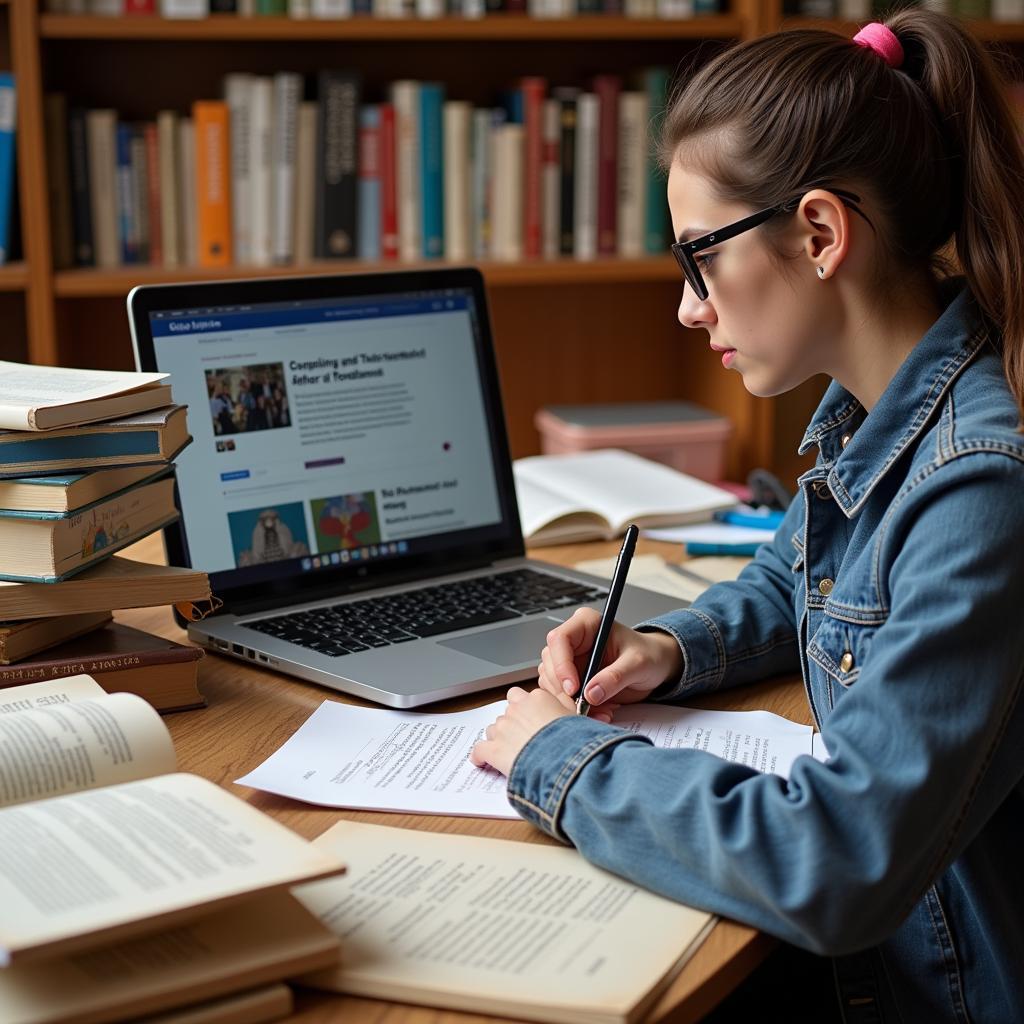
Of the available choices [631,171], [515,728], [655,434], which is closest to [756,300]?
[515,728]

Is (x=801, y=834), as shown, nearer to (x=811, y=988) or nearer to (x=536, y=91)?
(x=811, y=988)

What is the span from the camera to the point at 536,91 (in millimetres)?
2273

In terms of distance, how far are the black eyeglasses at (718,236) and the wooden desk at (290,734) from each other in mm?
326

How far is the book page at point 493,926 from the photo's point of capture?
2.06 feet

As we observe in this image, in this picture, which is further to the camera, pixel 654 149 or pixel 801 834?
pixel 654 149

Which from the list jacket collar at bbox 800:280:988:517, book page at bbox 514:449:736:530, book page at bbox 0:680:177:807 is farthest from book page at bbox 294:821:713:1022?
book page at bbox 514:449:736:530

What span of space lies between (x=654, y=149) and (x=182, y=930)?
2.35ft

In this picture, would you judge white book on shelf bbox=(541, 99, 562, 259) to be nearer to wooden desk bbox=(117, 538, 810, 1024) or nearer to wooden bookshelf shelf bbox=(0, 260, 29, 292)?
wooden bookshelf shelf bbox=(0, 260, 29, 292)

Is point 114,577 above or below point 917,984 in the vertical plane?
above

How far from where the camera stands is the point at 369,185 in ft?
7.34

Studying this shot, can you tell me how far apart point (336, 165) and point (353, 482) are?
1079 mm

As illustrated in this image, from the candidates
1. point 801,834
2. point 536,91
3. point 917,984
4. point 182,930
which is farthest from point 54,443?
point 536,91

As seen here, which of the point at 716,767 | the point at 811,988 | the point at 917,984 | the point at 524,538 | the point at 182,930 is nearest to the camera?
the point at 182,930

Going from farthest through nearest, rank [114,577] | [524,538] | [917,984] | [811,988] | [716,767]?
[524,538] < [811,988] < [114,577] < [917,984] < [716,767]
